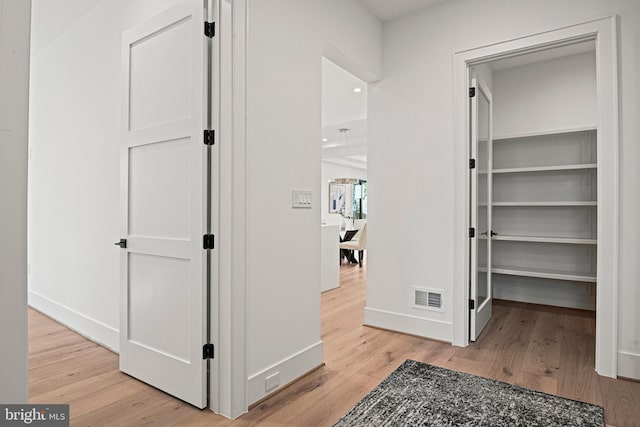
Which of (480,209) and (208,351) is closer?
(208,351)

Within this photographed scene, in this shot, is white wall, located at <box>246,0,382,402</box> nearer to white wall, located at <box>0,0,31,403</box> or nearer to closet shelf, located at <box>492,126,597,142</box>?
white wall, located at <box>0,0,31,403</box>

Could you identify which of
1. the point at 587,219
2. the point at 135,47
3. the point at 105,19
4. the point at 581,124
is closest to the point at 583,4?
the point at 581,124

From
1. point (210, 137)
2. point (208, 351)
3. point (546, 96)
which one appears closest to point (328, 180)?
point (546, 96)

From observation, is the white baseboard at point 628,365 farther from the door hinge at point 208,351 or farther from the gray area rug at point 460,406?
the door hinge at point 208,351

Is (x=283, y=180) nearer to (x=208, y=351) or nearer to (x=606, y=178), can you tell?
(x=208, y=351)

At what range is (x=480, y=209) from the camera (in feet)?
10.8

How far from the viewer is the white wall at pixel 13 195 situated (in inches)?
40.8

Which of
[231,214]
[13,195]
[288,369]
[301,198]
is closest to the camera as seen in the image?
[13,195]

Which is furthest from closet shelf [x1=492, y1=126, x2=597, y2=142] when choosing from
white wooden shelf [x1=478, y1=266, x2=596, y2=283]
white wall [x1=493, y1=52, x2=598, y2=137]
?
white wooden shelf [x1=478, y1=266, x2=596, y2=283]

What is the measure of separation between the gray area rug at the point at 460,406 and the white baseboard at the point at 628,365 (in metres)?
0.57

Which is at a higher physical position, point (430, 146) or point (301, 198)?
point (430, 146)

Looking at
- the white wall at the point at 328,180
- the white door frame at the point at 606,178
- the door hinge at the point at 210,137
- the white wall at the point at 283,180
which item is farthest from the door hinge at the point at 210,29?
the white wall at the point at 328,180

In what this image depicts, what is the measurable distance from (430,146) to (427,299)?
4.30 ft

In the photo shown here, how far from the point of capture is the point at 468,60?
9.92ft
